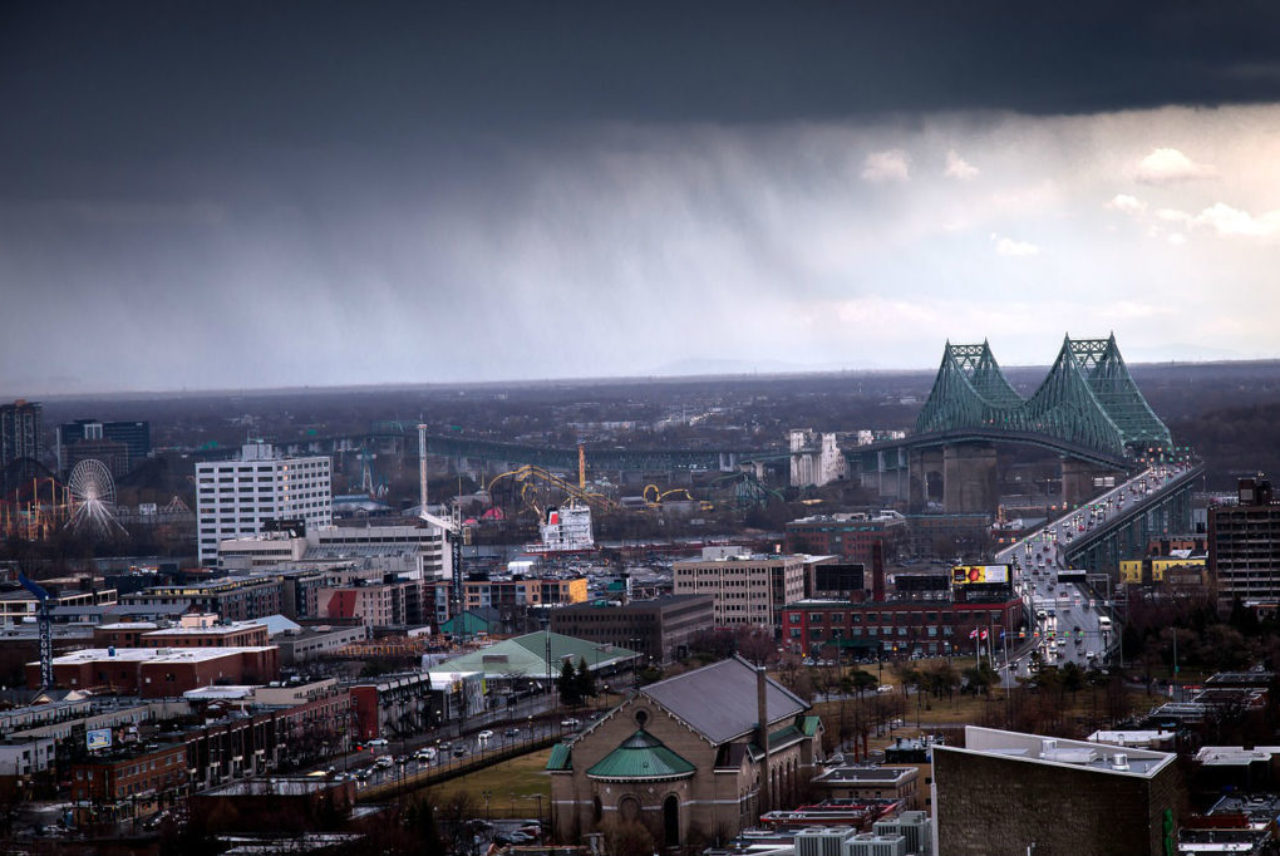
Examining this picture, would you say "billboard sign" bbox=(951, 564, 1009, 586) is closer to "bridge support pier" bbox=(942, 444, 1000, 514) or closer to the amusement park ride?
the amusement park ride

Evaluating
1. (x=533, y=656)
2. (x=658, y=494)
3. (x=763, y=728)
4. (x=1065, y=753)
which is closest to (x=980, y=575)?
(x=533, y=656)

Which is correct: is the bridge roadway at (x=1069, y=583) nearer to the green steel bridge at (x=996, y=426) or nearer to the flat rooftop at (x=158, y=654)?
the green steel bridge at (x=996, y=426)

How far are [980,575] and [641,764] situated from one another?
26.3 metres

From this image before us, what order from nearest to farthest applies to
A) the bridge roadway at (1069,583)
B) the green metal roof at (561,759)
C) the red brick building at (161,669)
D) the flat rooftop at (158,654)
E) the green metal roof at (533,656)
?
the green metal roof at (561,759)
the red brick building at (161,669)
the flat rooftop at (158,654)
the green metal roof at (533,656)
the bridge roadway at (1069,583)

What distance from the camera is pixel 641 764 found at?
37.2 meters

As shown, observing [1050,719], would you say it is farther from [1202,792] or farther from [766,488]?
[766,488]

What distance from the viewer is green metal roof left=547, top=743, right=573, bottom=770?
37500 millimetres

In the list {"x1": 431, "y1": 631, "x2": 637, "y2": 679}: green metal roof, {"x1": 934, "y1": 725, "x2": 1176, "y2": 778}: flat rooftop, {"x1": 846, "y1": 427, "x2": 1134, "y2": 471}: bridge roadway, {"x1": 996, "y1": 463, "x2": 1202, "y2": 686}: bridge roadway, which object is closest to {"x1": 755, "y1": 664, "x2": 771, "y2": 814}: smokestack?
{"x1": 934, "y1": 725, "x2": 1176, "y2": 778}: flat rooftop

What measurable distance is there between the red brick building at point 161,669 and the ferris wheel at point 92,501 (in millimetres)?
44006

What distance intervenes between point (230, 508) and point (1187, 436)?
186 feet

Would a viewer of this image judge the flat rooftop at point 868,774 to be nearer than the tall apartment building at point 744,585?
Yes

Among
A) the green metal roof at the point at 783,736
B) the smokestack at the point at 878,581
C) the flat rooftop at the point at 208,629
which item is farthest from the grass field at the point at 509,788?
the smokestack at the point at 878,581

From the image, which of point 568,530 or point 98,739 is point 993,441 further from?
point 98,739

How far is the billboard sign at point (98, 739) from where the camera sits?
42.8 meters
